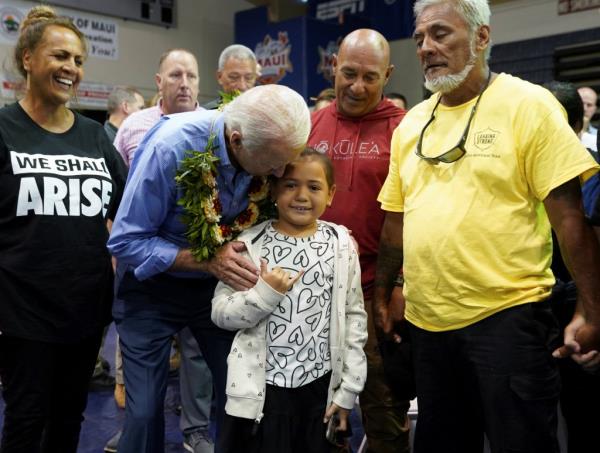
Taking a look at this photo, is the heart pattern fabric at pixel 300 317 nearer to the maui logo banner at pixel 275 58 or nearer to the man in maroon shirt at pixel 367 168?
the man in maroon shirt at pixel 367 168

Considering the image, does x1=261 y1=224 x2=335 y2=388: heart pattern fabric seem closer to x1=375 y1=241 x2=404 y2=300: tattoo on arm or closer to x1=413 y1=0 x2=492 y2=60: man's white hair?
x1=375 y1=241 x2=404 y2=300: tattoo on arm

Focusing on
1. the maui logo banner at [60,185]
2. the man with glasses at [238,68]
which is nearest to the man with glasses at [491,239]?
the maui logo banner at [60,185]

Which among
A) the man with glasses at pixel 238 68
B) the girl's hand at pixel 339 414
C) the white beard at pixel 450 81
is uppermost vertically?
the man with glasses at pixel 238 68

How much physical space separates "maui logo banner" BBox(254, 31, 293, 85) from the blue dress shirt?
7118 mm

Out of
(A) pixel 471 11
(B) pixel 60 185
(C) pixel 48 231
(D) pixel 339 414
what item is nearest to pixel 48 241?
(C) pixel 48 231

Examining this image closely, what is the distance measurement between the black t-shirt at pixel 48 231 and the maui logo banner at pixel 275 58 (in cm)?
699

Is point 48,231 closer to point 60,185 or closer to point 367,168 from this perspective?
point 60,185

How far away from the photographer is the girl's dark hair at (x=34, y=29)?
236cm

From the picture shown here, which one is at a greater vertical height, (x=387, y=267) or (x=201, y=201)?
(x=201, y=201)

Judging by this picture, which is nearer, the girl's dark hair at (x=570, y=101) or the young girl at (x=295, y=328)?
the young girl at (x=295, y=328)

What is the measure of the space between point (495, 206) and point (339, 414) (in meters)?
0.92

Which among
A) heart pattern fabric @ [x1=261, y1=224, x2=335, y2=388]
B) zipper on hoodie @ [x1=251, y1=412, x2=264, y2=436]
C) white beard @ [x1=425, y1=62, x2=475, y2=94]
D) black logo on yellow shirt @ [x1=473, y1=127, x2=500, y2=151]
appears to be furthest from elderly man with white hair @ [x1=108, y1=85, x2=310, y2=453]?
black logo on yellow shirt @ [x1=473, y1=127, x2=500, y2=151]

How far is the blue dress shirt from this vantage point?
2143mm

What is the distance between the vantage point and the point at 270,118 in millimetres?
2000
